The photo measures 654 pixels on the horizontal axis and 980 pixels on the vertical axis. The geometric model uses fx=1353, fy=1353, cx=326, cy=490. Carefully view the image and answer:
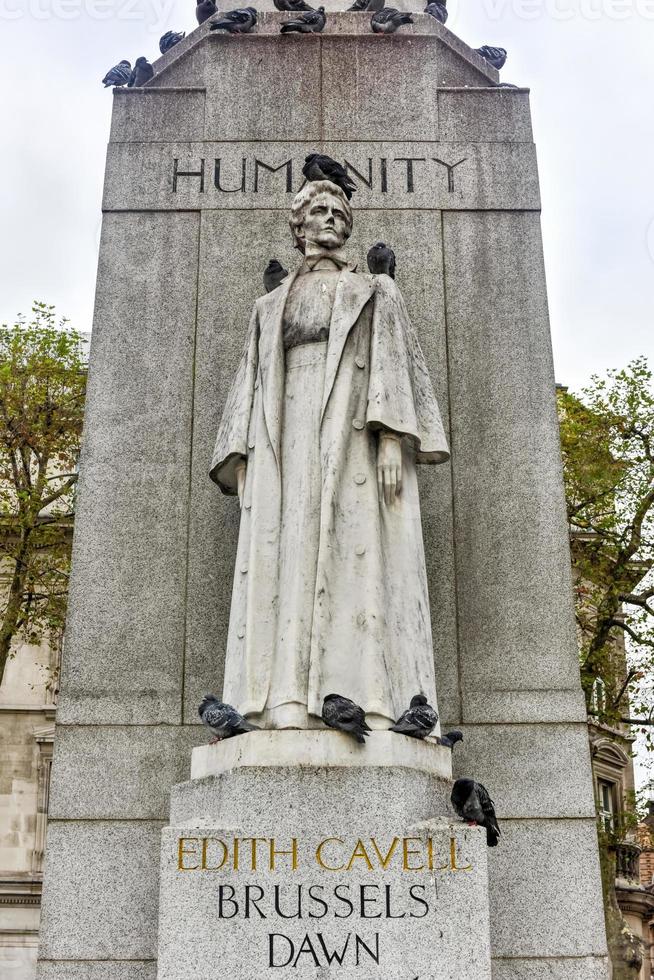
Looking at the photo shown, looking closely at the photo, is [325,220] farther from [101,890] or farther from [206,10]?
[101,890]

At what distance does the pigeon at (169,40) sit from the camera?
14.6 metres

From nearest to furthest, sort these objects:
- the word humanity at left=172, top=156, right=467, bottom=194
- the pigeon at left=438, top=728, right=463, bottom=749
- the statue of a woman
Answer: the statue of a woman → the pigeon at left=438, top=728, right=463, bottom=749 → the word humanity at left=172, top=156, right=467, bottom=194

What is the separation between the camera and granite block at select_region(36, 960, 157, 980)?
10.2m

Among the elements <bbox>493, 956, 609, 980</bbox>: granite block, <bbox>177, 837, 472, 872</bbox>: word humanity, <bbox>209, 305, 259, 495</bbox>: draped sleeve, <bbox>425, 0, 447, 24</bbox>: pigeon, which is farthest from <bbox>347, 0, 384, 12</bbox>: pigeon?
<bbox>493, 956, 609, 980</bbox>: granite block

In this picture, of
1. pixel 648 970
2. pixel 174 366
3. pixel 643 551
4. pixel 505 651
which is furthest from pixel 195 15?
pixel 648 970

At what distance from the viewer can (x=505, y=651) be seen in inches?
449

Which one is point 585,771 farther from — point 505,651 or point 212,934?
point 212,934

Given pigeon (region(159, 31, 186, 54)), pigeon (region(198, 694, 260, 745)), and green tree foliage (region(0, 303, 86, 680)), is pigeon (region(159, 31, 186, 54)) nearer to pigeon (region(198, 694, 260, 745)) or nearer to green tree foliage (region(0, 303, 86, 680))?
pigeon (region(198, 694, 260, 745))

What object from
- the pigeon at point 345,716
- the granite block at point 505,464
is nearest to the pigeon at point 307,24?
the granite block at point 505,464

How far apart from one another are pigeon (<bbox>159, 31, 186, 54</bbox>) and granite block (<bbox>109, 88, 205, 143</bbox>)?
4.36 feet

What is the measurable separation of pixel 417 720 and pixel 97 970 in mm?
3365

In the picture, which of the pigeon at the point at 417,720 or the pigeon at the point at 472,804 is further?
the pigeon at the point at 417,720

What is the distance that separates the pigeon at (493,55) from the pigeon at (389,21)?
94cm

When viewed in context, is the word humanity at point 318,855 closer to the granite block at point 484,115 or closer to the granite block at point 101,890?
the granite block at point 101,890
